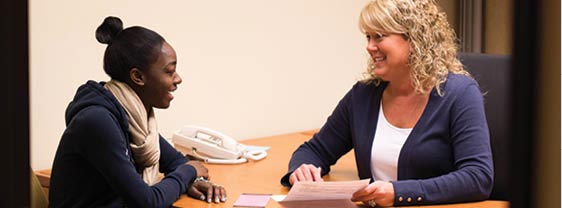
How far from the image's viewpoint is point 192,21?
316 cm

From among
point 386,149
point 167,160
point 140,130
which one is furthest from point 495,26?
point 140,130

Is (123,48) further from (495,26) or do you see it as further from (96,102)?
(495,26)

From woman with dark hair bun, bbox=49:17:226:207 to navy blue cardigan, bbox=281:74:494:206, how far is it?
1.42ft

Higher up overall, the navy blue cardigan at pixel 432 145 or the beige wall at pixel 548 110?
the beige wall at pixel 548 110

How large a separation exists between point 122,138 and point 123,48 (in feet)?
0.89

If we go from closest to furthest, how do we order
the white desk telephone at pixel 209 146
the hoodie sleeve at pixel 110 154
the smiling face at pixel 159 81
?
the hoodie sleeve at pixel 110 154
the smiling face at pixel 159 81
the white desk telephone at pixel 209 146

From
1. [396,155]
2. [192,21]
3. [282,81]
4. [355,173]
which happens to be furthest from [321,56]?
[396,155]

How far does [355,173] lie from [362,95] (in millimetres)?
306

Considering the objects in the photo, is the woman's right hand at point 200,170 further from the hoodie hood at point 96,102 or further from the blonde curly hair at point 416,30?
the blonde curly hair at point 416,30

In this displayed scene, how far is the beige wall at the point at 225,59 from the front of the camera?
2.75m

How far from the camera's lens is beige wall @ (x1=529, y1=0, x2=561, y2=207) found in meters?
0.85

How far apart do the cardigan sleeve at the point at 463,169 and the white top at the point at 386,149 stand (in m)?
0.16

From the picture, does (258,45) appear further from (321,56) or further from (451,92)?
(451,92)

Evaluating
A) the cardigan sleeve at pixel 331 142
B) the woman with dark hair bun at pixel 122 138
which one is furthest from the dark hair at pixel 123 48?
the cardigan sleeve at pixel 331 142
